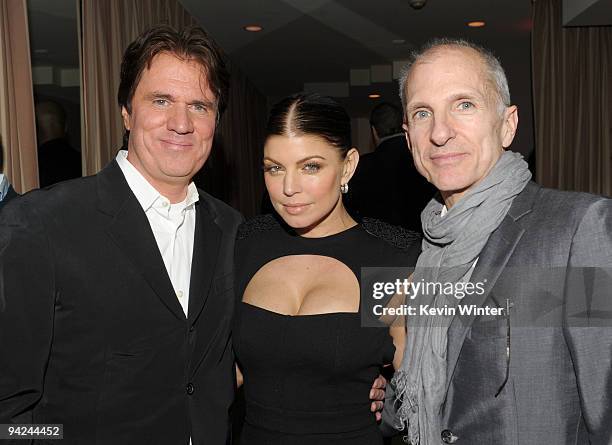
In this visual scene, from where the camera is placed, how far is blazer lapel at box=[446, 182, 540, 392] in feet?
5.10

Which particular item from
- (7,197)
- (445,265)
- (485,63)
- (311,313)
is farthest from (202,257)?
(485,63)

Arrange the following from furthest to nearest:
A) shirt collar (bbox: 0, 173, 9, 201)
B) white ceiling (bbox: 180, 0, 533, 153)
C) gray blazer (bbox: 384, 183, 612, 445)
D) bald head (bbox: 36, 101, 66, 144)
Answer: white ceiling (bbox: 180, 0, 533, 153)
bald head (bbox: 36, 101, 66, 144)
shirt collar (bbox: 0, 173, 9, 201)
gray blazer (bbox: 384, 183, 612, 445)

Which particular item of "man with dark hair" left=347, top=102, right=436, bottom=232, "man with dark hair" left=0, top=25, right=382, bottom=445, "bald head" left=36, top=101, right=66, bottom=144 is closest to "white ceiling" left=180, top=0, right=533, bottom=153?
"man with dark hair" left=347, top=102, right=436, bottom=232

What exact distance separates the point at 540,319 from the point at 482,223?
0.92 ft

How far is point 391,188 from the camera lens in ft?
13.0

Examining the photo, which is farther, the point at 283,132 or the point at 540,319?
the point at 283,132

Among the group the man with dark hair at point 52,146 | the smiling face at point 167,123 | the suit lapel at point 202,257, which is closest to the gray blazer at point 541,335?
the suit lapel at point 202,257

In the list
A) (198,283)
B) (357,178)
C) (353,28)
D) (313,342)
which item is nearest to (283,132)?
(198,283)

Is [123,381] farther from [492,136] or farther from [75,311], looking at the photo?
[492,136]

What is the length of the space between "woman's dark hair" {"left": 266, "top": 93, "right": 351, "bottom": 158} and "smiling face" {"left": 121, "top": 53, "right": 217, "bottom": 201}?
252mm

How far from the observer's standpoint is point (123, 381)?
1712 millimetres

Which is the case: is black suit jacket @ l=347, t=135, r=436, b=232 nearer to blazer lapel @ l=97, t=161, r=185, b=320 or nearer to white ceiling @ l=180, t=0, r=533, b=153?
blazer lapel @ l=97, t=161, r=185, b=320

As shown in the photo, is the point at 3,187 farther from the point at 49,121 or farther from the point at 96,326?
the point at 49,121

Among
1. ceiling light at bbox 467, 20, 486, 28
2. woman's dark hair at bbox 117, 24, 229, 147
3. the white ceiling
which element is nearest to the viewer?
woman's dark hair at bbox 117, 24, 229, 147
